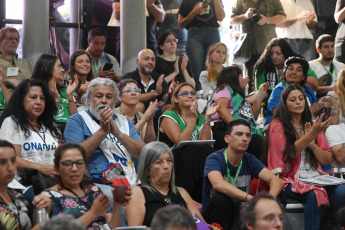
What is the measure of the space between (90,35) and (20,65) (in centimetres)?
107

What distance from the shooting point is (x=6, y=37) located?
7.85 m

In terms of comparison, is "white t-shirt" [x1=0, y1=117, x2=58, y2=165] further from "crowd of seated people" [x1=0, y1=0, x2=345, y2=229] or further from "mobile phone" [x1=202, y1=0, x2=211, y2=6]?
"mobile phone" [x1=202, y1=0, x2=211, y2=6]

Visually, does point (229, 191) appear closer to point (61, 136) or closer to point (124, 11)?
point (61, 136)

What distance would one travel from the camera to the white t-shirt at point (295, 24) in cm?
991

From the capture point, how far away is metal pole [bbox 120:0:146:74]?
31.3 ft

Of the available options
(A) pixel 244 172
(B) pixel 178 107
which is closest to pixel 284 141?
(A) pixel 244 172

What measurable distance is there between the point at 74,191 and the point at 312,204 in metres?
2.37

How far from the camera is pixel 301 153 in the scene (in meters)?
6.72

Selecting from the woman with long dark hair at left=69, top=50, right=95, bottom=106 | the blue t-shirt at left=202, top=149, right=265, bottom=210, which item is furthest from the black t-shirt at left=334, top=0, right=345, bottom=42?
the blue t-shirt at left=202, top=149, right=265, bottom=210

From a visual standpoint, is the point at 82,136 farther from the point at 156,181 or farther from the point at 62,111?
the point at 62,111

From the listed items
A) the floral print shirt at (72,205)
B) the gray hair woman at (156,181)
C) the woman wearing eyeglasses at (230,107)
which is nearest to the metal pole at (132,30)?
the woman wearing eyeglasses at (230,107)

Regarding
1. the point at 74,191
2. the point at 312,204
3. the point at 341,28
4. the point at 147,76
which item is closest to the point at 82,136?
the point at 74,191

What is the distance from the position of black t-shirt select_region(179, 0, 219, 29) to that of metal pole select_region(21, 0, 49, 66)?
179 cm

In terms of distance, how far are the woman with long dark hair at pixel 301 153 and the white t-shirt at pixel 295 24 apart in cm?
312
